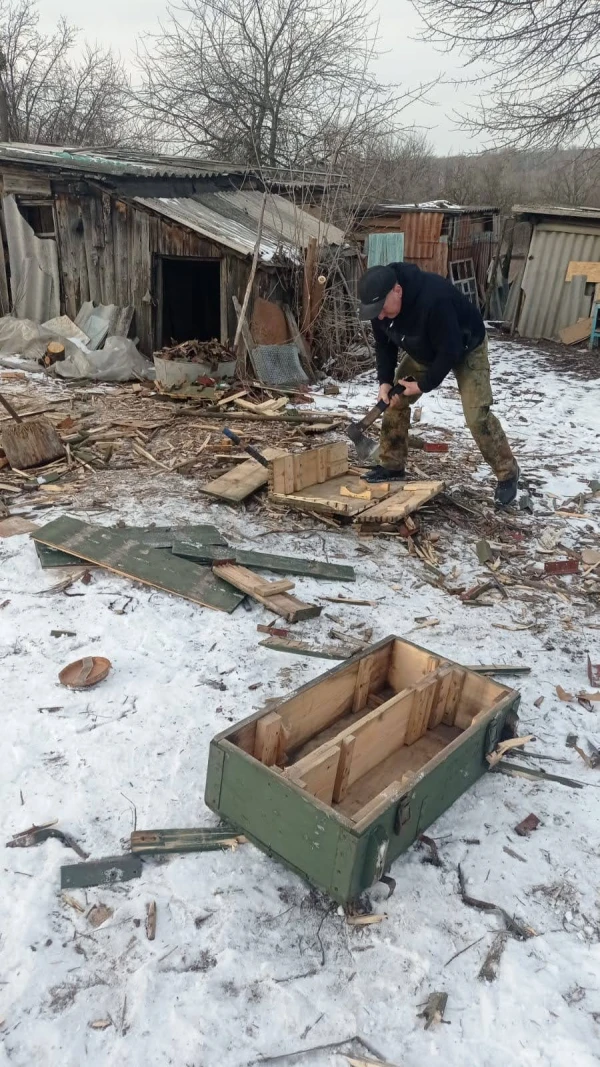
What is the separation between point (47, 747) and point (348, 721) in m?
1.61

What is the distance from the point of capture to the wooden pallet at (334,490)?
620 cm

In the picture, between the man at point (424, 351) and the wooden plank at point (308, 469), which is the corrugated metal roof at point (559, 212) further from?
the wooden plank at point (308, 469)

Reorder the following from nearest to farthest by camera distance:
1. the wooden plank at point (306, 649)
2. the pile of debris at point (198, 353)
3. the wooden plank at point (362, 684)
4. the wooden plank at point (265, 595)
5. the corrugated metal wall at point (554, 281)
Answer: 1. the wooden plank at point (362, 684)
2. the wooden plank at point (306, 649)
3. the wooden plank at point (265, 595)
4. the pile of debris at point (198, 353)
5. the corrugated metal wall at point (554, 281)

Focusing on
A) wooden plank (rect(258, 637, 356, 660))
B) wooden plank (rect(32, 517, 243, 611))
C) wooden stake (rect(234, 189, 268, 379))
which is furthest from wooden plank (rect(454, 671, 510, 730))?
wooden stake (rect(234, 189, 268, 379))

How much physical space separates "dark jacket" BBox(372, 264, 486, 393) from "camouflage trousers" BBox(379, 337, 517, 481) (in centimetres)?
16

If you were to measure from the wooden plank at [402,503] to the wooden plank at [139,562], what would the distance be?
5.45 ft

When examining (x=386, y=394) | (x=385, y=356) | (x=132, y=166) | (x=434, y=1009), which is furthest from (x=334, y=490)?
(x=132, y=166)

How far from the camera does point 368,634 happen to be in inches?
190

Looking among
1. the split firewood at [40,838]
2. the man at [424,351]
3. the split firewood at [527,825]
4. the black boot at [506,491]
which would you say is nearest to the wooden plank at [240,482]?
the man at [424,351]

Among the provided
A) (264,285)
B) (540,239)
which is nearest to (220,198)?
(264,285)

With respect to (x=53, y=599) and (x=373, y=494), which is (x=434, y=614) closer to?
(x=373, y=494)

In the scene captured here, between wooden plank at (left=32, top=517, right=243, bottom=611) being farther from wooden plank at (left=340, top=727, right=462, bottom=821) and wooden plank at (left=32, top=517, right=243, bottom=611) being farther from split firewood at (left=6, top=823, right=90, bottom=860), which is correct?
split firewood at (left=6, top=823, right=90, bottom=860)

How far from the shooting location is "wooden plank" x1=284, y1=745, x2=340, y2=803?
9.45 feet

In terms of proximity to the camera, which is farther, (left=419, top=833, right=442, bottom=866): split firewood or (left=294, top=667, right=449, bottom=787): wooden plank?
(left=294, top=667, right=449, bottom=787): wooden plank
